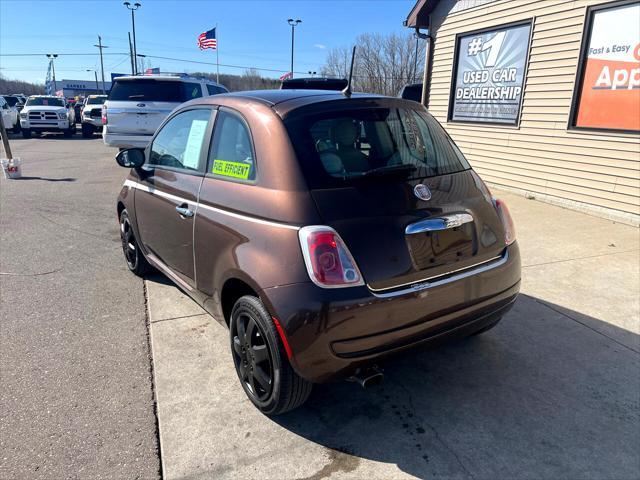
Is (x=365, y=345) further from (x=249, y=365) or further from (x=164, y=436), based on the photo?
(x=164, y=436)

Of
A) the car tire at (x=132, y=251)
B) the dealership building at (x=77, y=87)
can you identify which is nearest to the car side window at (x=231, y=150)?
the car tire at (x=132, y=251)

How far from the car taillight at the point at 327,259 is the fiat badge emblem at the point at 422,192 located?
1.85 feet

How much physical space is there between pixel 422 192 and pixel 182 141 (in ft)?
6.20

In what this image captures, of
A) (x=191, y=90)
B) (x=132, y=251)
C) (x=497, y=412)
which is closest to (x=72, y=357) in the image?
(x=132, y=251)

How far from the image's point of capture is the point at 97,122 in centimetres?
2250

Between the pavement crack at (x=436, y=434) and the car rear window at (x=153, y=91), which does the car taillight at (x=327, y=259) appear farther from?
the car rear window at (x=153, y=91)

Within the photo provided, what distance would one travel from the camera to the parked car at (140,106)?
10391mm

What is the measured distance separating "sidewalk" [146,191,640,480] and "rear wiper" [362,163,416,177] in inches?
42.9

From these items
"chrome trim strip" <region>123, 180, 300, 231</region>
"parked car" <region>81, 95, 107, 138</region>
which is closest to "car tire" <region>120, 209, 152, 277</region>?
"chrome trim strip" <region>123, 180, 300, 231</region>

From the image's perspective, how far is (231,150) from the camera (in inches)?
112

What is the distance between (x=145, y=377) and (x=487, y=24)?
8.75 metres

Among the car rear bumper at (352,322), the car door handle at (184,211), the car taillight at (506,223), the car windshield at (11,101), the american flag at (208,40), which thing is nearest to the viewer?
the car rear bumper at (352,322)

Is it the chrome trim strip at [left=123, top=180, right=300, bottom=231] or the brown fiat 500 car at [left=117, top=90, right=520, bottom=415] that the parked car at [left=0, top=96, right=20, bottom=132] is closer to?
the chrome trim strip at [left=123, top=180, right=300, bottom=231]

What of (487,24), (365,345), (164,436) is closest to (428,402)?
(365,345)
